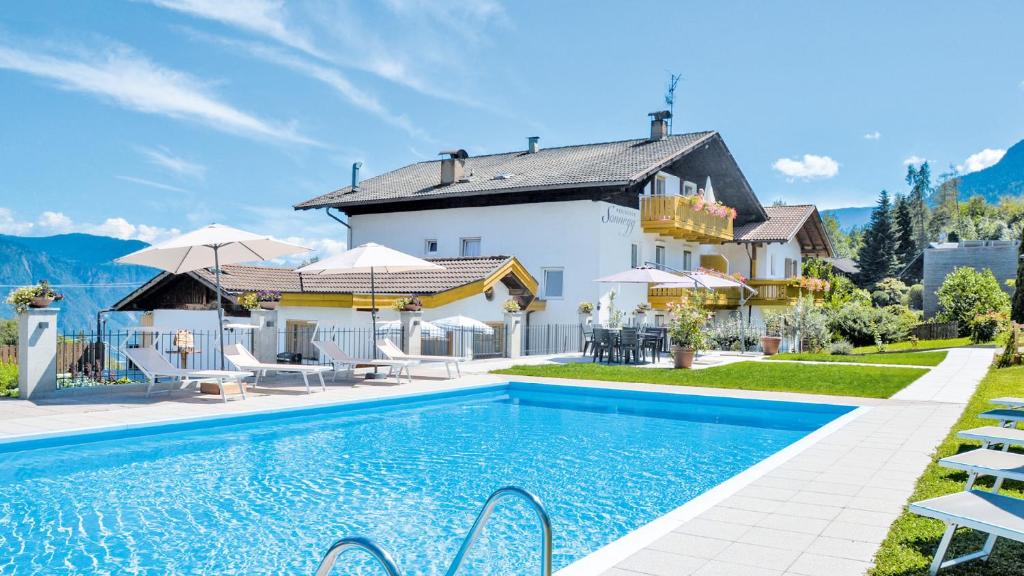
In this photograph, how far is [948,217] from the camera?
117 metres

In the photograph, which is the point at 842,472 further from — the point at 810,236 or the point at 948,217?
the point at 948,217

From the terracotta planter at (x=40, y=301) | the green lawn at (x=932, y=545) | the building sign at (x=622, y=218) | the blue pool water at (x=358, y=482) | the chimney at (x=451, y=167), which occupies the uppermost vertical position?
the chimney at (x=451, y=167)

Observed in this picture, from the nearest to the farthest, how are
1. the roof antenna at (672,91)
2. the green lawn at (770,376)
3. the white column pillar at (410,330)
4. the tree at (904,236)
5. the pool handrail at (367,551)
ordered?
the pool handrail at (367,551)
the green lawn at (770,376)
the white column pillar at (410,330)
the roof antenna at (672,91)
the tree at (904,236)

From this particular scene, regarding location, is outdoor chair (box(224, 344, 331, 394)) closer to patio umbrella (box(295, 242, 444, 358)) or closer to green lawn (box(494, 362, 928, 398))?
patio umbrella (box(295, 242, 444, 358))

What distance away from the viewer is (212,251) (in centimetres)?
A: 1411

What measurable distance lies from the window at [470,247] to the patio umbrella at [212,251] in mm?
12822

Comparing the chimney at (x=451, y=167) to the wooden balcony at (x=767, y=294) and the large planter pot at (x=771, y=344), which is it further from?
the large planter pot at (x=771, y=344)

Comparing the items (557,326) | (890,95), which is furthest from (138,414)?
(890,95)

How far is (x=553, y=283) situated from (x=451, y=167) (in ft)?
22.2

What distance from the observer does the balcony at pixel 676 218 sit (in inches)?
1029

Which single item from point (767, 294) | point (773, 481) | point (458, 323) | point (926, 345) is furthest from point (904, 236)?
point (773, 481)

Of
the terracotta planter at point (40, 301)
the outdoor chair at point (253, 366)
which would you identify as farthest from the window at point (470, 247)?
the terracotta planter at point (40, 301)

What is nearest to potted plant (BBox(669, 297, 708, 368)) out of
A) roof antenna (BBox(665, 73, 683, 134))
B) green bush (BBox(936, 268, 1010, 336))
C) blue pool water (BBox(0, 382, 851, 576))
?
blue pool water (BBox(0, 382, 851, 576))

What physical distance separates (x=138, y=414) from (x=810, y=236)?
35814mm
